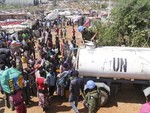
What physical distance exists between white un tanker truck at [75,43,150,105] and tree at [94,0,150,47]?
4.27m

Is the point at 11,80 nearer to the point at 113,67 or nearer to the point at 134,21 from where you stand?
the point at 113,67

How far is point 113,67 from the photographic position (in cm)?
982

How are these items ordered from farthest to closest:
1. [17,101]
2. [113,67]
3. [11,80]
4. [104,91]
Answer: [104,91]
[113,67]
[17,101]
[11,80]

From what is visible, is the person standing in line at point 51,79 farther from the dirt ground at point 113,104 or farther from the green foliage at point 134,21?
the green foliage at point 134,21

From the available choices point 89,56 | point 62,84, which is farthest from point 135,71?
point 62,84

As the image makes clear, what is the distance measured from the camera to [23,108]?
8.48 meters

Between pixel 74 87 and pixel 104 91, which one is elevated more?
pixel 74 87

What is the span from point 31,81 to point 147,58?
15.8 feet

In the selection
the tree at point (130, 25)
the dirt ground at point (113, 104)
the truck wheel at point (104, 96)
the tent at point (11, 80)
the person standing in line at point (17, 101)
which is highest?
the tree at point (130, 25)

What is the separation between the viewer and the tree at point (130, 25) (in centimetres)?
1420

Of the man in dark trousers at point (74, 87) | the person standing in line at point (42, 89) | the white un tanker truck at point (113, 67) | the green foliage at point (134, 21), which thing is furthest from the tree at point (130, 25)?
the person standing in line at point (42, 89)

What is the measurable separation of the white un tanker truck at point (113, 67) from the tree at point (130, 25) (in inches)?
168

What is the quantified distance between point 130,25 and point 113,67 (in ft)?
Answer: 18.4

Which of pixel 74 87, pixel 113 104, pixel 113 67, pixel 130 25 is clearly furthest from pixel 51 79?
pixel 130 25
